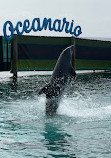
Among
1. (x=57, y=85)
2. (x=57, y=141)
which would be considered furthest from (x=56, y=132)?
(x=57, y=85)

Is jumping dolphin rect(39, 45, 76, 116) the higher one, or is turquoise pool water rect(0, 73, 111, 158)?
jumping dolphin rect(39, 45, 76, 116)

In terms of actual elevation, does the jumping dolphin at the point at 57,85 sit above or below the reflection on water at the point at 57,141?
above

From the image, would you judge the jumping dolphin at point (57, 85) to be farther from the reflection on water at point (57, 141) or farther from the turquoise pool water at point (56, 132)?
the reflection on water at point (57, 141)

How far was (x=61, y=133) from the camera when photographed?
37.2ft

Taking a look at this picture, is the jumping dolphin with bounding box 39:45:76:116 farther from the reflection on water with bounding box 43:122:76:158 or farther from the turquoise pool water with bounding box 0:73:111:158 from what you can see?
the reflection on water with bounding box 43:122:76:158

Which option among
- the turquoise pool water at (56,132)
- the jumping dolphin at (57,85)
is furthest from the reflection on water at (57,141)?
the jumping dolphin at (57,85)

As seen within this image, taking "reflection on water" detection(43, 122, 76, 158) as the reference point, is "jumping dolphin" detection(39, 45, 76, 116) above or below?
above

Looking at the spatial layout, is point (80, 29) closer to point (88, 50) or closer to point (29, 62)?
point (88, 50)

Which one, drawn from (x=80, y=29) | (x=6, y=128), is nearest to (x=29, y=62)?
(x=80, y=29)

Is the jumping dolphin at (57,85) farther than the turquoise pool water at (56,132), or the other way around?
the jumping dolphin at (57,85)

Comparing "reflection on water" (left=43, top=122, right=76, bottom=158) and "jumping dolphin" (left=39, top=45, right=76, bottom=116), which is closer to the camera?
"reflection on water" (left=43, top=122, right=76, bottom=158)

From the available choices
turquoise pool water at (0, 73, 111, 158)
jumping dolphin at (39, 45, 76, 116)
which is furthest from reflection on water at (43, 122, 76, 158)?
jumping dolphin at (39, 45, 76, 116)

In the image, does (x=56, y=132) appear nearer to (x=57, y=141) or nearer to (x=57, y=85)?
(x=57, y=141)

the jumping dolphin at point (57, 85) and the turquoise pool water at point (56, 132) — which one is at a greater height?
the jumping dolphin at point (57, 85)
